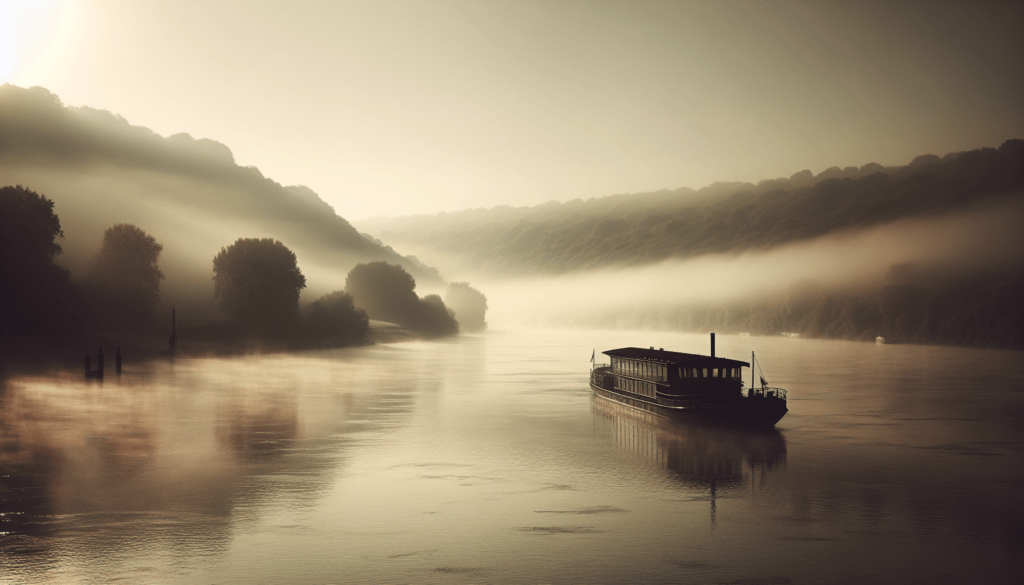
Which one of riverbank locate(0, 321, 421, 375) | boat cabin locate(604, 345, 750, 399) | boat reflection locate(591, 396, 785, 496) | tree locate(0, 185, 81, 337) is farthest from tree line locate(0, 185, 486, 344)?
boat cabin locate(604, 345, 750, 399)

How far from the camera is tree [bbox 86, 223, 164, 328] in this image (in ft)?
544

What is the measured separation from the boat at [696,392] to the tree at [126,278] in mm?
124310

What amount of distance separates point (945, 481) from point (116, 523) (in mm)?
44347

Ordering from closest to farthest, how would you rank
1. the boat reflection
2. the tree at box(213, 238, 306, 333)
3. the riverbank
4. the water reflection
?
the water reflection → the boat reflection → the riverbank → the tree at box(213, 238, 306, 333)

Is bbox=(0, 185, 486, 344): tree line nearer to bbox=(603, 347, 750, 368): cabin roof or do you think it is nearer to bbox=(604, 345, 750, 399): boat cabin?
bbox=(603, 347, 750, 368): cabin roof

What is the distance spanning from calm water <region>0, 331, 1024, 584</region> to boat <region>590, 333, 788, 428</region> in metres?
1.71

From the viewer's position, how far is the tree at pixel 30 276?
128m

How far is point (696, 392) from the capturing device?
69875 mm

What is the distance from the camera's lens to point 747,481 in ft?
147

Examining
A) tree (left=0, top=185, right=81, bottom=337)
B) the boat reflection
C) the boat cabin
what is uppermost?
tree (left=0, top=185, right=81, bottom=337)

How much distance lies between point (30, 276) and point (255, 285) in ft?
195

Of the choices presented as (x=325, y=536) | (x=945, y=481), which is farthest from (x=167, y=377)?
(x=945, y=481)

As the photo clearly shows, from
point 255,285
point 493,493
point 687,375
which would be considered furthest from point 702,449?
point 255,285

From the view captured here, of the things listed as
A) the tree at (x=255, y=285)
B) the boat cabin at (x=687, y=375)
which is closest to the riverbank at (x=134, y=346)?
the tree at (x=255, y=285)
